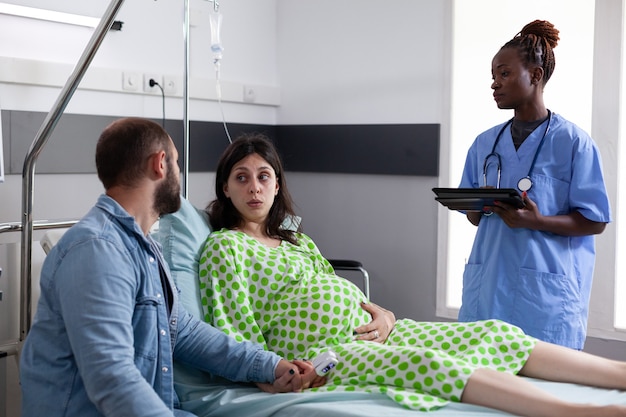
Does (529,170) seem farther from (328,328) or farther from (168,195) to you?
(168,195)

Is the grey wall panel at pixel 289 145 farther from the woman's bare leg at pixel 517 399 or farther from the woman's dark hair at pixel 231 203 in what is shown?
the woman's bare leg at pixel 517 399

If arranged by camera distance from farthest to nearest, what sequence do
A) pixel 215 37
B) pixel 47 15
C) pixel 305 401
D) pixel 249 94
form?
pixel 249 94 < pixel 215 37 < pixel 47 15 < pixel 305 401

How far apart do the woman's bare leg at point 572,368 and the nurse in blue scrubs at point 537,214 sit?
1.27 feet

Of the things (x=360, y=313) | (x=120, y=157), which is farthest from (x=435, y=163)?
(x=120, y=157)

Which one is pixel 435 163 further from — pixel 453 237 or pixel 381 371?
pixel 381 371

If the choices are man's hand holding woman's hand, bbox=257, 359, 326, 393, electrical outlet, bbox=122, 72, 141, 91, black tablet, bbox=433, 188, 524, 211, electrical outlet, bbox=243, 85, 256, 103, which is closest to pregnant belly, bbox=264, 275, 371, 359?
man's hand holding woman's hand, bbox=257, 359, 326, 393

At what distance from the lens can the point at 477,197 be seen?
2.40 metres

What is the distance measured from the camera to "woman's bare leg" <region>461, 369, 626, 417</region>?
1.71 meters

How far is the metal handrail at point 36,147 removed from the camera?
229 cm

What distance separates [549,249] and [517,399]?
2.66 feet

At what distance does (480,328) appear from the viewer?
7.16ft

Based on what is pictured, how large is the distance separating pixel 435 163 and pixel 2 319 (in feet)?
6.63

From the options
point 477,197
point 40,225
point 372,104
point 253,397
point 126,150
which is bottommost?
point 253,397

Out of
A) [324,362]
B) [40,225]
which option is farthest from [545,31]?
[40,225]
